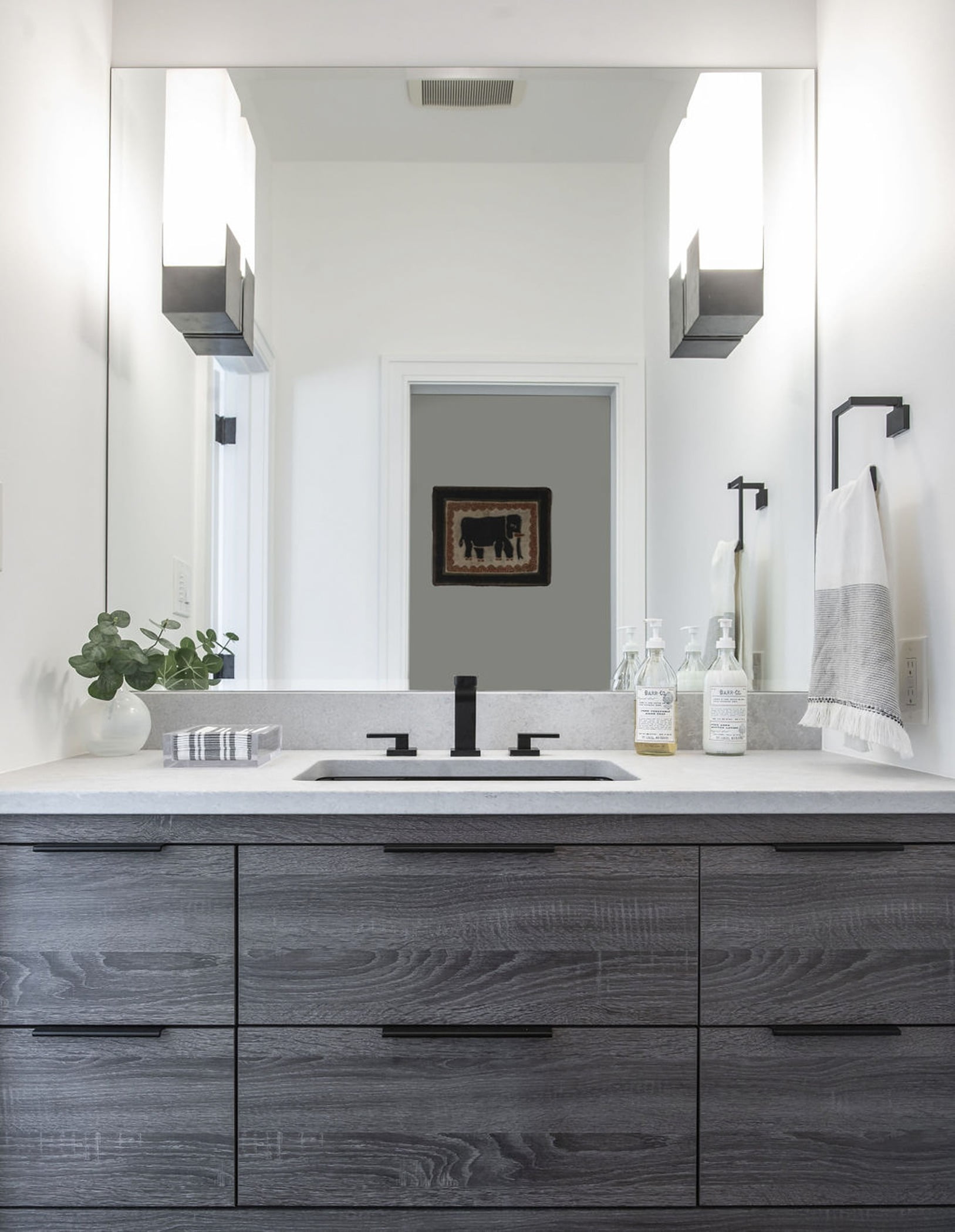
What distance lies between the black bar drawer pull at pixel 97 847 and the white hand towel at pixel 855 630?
106 cm

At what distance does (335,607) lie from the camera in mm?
1897

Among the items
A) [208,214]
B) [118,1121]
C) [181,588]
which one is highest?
[208,214]

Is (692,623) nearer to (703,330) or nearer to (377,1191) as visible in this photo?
Answer: (703,330)

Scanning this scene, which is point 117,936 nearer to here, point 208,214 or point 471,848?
point 471,848

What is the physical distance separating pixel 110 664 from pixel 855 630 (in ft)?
→ 4.12

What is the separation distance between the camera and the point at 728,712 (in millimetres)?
1706

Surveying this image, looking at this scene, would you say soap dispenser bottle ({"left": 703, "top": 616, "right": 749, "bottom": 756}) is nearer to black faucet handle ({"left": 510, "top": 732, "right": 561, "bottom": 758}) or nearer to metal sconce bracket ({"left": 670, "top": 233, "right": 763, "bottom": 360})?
black faucet handle ({"left": 510, "top": 732, "right": 561, "bottom": 758})

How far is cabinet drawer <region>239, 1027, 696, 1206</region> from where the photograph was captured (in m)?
1.24

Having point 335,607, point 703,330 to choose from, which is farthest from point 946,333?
point 335,607

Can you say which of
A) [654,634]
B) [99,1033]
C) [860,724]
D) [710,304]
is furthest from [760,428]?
[99,1033]

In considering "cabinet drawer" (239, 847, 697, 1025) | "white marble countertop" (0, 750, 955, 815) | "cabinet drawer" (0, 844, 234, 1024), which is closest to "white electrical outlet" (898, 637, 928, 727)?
"white marble countertop" (0, 750, 955, 815)

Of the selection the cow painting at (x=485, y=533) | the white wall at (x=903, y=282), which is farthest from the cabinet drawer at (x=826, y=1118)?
the cow painting at (x=485, y=533)

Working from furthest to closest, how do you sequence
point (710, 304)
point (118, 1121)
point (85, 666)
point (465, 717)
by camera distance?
1. point (710, 304)
2. point (465, 717)
3. point (85, 666)
4. point (118, 1121)

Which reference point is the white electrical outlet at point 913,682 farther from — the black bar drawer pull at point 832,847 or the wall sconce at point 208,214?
the wall sconce at point 208,214
